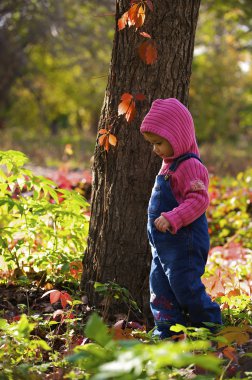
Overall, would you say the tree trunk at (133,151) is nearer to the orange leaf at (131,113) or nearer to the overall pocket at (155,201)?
the orange leaf at (131,113)

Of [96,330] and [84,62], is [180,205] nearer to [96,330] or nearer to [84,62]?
[96,330]

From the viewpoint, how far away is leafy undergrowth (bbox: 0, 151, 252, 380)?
2.47m

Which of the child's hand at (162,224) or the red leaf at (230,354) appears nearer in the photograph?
the red leaf at (230,354)

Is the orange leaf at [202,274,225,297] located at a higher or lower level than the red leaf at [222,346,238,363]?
higher

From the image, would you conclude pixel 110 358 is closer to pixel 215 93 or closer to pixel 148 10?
pixel 148 10

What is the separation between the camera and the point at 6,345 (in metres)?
3.27

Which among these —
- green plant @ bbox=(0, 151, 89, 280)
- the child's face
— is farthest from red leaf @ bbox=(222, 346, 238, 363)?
green plant @ bbox=(0, 151, 89, 280)

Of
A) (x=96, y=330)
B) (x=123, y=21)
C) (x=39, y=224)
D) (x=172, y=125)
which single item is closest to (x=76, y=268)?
(x=39, y=224)

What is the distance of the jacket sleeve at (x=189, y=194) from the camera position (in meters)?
3.57

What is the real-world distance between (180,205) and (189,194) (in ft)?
0.28

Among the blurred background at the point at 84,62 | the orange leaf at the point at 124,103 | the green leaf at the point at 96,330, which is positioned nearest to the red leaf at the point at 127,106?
the orange leaf at the point at 124,103

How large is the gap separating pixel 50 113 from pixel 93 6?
11316mm

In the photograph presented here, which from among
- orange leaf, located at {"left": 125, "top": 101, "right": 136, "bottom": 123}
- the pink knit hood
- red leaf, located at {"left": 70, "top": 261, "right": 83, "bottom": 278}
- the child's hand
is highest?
orange leaf, located at {"left": 125, "top": 101, "right": 136, "bottom": 123}

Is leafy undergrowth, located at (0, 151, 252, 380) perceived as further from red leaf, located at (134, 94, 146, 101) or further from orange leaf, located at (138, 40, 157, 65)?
orange leaf, located at (138, 40, 157, 65)
